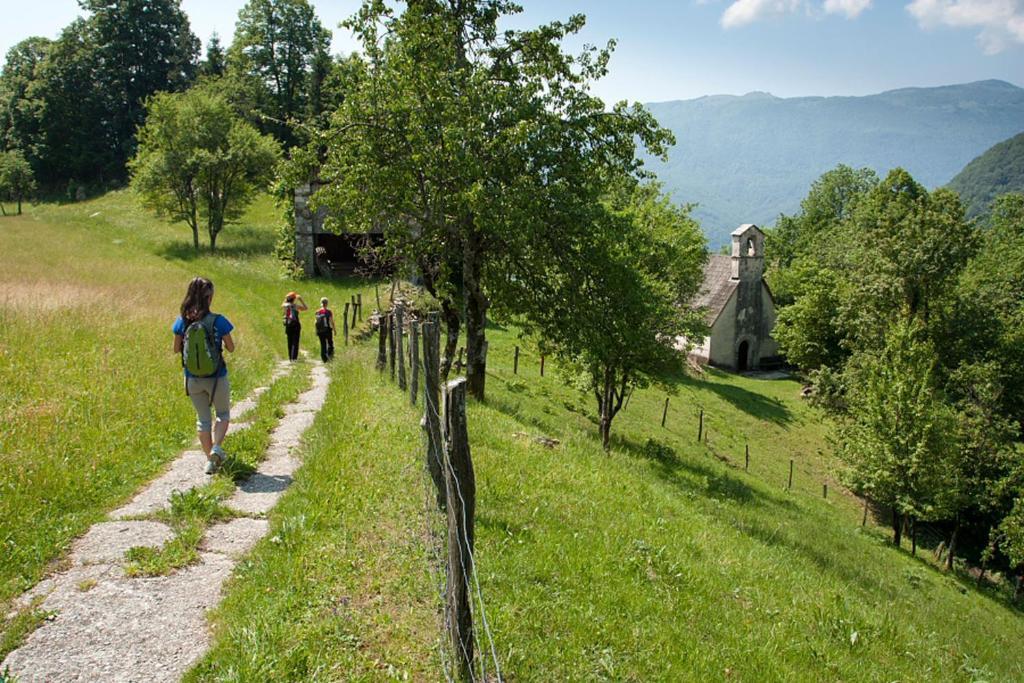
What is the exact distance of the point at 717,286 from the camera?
50562 millimetres

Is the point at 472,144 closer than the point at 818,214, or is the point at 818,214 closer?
the point at 472,144

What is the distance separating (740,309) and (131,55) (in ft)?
215

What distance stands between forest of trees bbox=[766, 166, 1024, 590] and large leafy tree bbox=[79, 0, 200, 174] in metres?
66.4

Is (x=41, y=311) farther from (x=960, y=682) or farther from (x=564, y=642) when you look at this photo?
(x=960, y=682)

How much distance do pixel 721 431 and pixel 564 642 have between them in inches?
1121

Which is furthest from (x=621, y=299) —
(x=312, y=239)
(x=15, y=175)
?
(x=15, y=175)

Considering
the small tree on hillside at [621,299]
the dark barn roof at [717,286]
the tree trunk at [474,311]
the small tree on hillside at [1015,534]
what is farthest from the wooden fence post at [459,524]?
the dark barn roof at [717,286]

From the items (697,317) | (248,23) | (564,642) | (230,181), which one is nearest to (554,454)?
(564,642)

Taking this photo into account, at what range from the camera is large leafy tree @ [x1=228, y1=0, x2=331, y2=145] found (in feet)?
212

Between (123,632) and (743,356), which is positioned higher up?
(123,632)

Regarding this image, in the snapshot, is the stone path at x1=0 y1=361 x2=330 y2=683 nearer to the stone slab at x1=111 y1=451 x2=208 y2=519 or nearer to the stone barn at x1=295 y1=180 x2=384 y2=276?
the stone slab at x1=111 y1=451 x2=208 y2=519

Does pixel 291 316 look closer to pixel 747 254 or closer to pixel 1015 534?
pixel 1015 534

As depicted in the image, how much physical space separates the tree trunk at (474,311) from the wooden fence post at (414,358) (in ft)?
14.8

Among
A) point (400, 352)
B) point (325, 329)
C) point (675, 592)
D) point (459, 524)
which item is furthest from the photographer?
point (325, 329)
